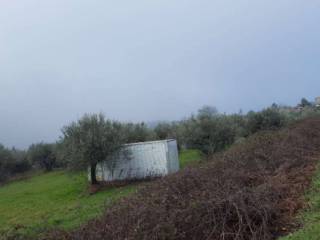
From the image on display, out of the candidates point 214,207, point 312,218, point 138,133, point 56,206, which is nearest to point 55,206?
point 56,206

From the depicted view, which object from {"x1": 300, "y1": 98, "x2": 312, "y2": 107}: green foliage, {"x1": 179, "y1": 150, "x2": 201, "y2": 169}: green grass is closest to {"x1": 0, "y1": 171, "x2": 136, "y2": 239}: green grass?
{"x1": 179, "y1": 150, "x2": 201, "y2": 169}: green grass

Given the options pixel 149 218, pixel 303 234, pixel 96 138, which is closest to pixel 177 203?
pixel 149 218

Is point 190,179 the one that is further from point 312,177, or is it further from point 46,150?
point 46,150

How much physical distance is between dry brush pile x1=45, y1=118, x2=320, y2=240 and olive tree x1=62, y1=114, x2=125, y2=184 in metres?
14.2

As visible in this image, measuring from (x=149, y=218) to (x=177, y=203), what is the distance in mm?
878

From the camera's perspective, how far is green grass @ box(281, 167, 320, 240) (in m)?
5.51

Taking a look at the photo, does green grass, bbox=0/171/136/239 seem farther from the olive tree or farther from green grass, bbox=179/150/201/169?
green grass, bbox=179/150/201/169

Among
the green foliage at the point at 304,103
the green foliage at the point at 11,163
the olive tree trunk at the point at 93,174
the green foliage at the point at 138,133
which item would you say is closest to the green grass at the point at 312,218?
the olive tree trunk at the point at 93,174

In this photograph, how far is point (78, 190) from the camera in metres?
24.2

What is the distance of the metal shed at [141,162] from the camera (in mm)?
24719

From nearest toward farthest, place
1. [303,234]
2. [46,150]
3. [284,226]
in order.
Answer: [303,234] < [284,226] < [46,150]

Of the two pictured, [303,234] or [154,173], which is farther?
[154,173]

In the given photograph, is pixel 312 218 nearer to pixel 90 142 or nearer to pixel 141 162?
pixel 90 142

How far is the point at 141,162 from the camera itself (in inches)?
993
